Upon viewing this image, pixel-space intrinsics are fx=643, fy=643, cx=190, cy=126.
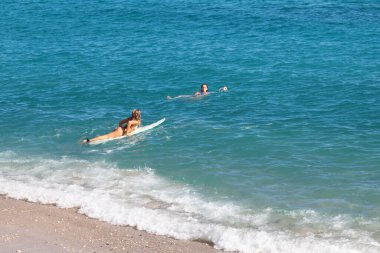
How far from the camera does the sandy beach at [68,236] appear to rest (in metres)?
19.7

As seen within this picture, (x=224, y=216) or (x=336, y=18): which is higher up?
(x=336, y=18)

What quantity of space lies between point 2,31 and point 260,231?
3552cm

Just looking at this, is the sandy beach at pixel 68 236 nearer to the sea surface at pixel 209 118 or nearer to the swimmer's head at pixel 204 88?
the sea surface at pixel 209 118

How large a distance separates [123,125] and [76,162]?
13.4ft

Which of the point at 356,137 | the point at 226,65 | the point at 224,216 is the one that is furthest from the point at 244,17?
the point at 224,216

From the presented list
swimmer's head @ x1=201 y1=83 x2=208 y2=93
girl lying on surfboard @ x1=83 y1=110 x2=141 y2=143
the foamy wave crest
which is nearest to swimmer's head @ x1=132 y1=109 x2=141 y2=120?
girl lying on surfboard @ x1=83 y1=110 x2=141 y2=143

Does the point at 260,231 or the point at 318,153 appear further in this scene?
the point at 318,153

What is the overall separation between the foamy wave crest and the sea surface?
0.07m

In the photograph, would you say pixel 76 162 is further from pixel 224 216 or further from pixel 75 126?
pixel 224 216

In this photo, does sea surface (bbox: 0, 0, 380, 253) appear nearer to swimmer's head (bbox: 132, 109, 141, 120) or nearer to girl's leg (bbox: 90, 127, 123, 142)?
girl's leg (bbox: 90, 127, 123, 142)

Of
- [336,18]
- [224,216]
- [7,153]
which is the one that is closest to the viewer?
[224,216]

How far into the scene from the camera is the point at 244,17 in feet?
162

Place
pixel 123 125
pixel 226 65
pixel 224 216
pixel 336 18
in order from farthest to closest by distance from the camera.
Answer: pixel 336 18 < pixel 226 65 < pixel 123 125 < pixel 224 216

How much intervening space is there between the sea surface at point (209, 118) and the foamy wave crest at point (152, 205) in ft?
0.22
